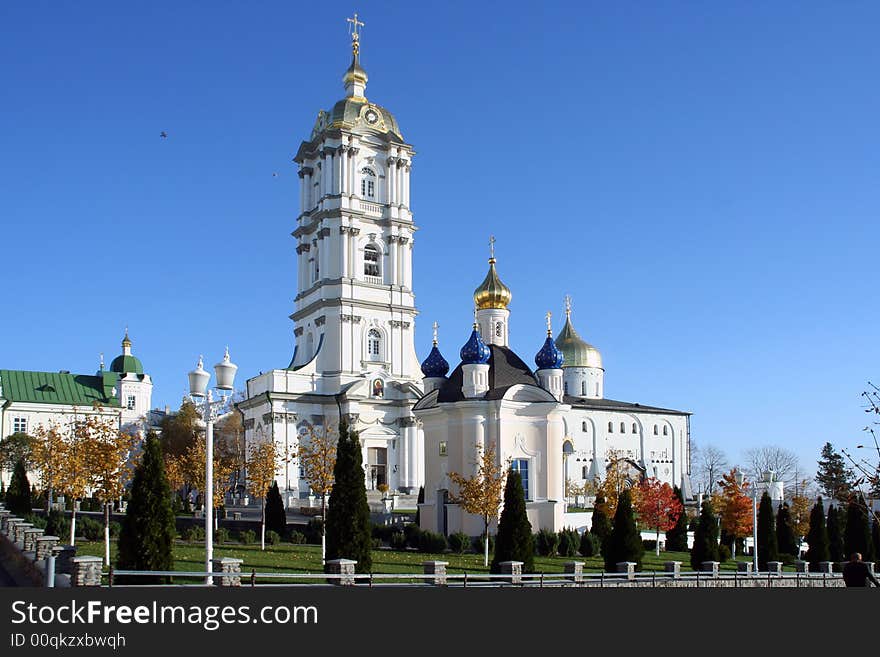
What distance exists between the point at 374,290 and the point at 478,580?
49.9m

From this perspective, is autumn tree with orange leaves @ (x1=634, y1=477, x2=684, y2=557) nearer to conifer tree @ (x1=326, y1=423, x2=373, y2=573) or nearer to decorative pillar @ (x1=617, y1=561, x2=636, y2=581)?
decorative pillar @ (x1=617, y1=561, x2=636, y2=581)

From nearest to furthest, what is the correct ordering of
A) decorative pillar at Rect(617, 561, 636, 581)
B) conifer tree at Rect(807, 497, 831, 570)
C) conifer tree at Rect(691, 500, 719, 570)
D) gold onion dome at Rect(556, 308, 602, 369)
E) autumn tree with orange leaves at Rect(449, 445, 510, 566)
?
decorative pillar at Rect(617, 561, 636, 581) < autumn tree with orange leaves at Rect(449, 445, 510, 566) < conifer tree at Rect(691, 500, 719, 570) < conifer tree at Rect(807, 497, 831, 570) < gold onion dome at Rect(556, 308, 602, 369)

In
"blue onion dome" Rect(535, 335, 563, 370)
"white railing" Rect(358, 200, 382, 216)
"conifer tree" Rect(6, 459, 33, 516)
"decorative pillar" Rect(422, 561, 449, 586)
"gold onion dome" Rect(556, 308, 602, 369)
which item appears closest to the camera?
"decorative pillar" Rect(422, 561, 449, 586)

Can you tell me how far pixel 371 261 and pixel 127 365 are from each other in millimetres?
32028

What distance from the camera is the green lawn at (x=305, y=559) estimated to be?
98.5 ft

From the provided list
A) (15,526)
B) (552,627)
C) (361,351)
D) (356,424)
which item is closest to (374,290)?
(361,351)

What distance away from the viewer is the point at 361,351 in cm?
7250

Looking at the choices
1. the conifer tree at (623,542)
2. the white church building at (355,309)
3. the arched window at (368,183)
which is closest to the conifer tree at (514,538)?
the conifer tree at (623,542)

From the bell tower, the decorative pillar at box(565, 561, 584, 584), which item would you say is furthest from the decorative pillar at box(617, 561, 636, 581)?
the bell tower

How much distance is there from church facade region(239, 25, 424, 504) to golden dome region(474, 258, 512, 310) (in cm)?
2135

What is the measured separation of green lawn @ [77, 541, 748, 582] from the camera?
98.5 feet

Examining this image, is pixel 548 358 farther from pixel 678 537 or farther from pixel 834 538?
pixel 834 538

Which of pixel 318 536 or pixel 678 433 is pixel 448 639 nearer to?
pixel 318 536

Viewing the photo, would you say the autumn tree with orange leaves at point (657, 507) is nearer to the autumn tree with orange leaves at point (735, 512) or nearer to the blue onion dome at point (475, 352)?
the autumn tree with orange leaves at point (735, 512)
